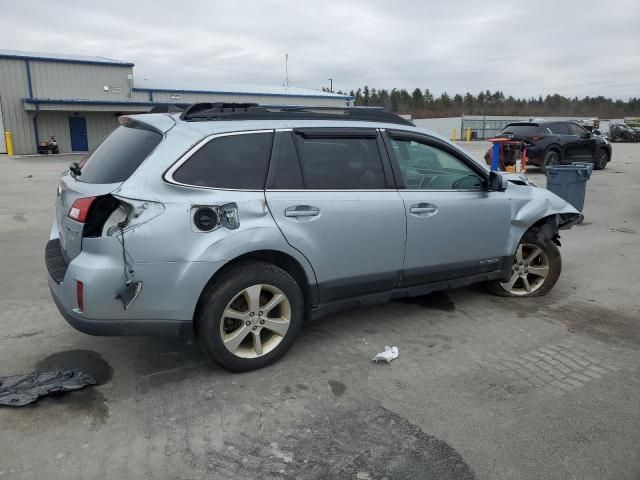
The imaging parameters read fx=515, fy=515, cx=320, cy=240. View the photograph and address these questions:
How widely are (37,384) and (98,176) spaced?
4.63 feet

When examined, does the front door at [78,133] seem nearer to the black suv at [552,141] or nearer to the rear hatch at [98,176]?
the black suv at [552,141]

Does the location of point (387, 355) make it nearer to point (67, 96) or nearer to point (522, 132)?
point (522, 132)

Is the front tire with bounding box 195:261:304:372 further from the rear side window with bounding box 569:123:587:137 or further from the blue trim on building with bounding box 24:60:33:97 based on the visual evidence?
the blue trim on building with bounding box 24:60:33:97

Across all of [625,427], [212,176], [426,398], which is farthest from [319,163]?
[625,427]

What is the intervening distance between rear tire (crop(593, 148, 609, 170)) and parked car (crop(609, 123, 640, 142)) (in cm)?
2724

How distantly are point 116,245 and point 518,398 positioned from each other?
8.73 feet

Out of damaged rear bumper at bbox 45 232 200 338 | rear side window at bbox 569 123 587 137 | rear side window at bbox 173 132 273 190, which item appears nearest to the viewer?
damaged rear bumper at bbox 45 232 200 338

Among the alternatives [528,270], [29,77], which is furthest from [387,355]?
[29,77]

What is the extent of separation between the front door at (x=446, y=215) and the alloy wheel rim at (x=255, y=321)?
43.9 inches

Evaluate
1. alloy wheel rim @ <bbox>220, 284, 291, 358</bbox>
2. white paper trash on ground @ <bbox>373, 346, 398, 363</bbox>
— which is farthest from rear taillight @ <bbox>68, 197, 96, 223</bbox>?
white paper trash on ground @ <bbox>373, 346, 398, 363</bbox>

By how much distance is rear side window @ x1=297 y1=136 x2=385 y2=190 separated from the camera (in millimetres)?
3715

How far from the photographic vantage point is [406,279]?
4.16m

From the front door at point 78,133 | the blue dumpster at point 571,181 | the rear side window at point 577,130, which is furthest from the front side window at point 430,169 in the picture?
the front door at point 78,133

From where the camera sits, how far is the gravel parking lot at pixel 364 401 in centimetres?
267
